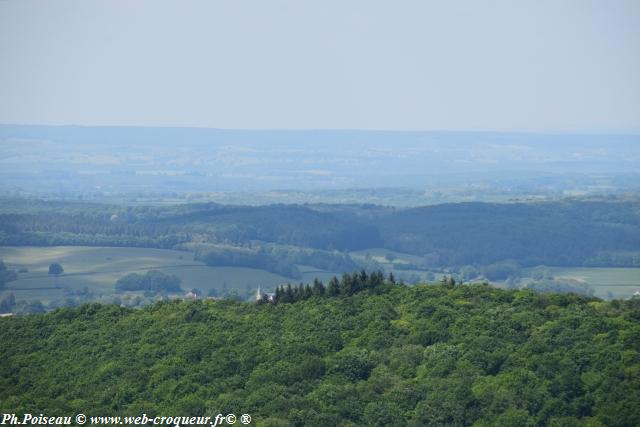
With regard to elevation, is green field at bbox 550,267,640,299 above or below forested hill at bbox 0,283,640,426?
below

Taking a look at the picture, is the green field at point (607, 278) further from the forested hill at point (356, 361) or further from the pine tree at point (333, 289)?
the forested hill at point (356, 361)

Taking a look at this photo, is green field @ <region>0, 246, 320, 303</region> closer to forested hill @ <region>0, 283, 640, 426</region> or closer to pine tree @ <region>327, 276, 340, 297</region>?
pine tree @ <region>327, 276, 340, 297</region>

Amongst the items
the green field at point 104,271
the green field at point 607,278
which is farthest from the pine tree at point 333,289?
the green field at point 607,278

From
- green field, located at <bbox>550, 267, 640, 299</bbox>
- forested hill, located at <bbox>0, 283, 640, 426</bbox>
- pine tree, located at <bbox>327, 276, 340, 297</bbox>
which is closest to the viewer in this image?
forested hill, located at <bbox>0, 283, 640, 426</bbox>

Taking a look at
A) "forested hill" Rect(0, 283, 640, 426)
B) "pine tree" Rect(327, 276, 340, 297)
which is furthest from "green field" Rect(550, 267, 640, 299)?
"forested hill" Rect(0, 283, 640, 426)

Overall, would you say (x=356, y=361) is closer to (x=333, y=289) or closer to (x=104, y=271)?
(x=333, y=289)

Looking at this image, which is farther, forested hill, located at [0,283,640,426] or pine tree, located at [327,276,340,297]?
pine tree, located at [327,276,340,297]

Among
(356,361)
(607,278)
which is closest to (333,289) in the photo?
(356,361)
